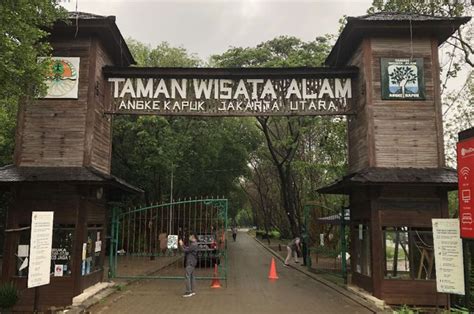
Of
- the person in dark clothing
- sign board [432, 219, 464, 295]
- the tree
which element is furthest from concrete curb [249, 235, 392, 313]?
the tree

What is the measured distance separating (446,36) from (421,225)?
581cm

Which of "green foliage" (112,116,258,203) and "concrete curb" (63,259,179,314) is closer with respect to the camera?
"concrete curb" (63,259,179,314)

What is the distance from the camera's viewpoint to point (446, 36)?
13203 millimetres

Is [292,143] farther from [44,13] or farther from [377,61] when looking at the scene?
[44,13]

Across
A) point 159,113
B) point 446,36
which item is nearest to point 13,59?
point 159,113

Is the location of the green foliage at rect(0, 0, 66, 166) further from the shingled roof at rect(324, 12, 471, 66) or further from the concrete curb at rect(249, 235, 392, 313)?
the concrete curb at rect(249, 235, 392, 313)

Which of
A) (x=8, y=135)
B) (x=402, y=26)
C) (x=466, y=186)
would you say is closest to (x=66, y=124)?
(x=402, y=26)

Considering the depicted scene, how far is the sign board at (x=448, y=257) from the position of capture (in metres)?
8.61

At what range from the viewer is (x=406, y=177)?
11781 mm

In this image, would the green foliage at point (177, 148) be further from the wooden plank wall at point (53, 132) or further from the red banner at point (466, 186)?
the red banner at point (466, 186)

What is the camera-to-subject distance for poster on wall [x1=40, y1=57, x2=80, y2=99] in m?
12.6

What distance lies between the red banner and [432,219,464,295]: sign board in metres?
1.32

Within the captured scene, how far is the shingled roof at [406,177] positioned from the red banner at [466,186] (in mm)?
3691

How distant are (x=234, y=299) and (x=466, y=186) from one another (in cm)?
718
